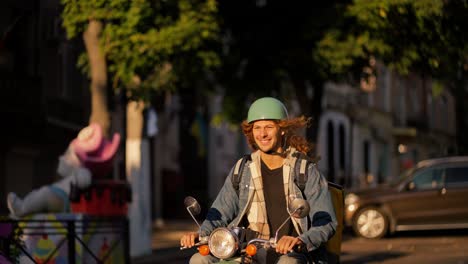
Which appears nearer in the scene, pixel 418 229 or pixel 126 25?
pixel 126 25

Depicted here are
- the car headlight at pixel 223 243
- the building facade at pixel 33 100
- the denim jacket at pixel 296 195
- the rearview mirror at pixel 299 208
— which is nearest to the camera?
the rearview mirror at pixel 299 208

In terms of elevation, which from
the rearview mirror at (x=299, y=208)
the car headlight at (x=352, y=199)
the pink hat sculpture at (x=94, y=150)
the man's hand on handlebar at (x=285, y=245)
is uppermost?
the pink hat sculpture at (x=94, y=150)

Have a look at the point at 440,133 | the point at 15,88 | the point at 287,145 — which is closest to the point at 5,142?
the point at 15,88

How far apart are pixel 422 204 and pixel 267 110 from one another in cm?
1540

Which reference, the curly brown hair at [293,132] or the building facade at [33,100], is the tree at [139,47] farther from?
the curly brown hair at [293,132]

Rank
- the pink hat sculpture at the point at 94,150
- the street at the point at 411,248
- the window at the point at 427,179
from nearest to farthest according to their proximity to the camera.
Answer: the pink hat sculpture at the point at 94,150
the street at the point at 411,248
the window at the point at 427,179

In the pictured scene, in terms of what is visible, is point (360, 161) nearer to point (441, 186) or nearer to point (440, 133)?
point (440, 133)

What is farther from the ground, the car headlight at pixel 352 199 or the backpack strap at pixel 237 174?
the car headlight at pixel 352 199

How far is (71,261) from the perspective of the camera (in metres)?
12.9

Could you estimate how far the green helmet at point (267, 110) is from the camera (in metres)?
6.62

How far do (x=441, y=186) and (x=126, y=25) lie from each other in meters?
7.89

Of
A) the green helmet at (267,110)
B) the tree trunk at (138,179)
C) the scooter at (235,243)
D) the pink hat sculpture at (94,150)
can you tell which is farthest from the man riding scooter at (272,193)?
the tree trunk at (138,179)

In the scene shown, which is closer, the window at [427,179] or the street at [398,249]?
the street at [398,249]

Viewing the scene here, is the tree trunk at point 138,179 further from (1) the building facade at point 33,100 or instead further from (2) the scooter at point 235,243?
(2) the scooter at point 235,243
